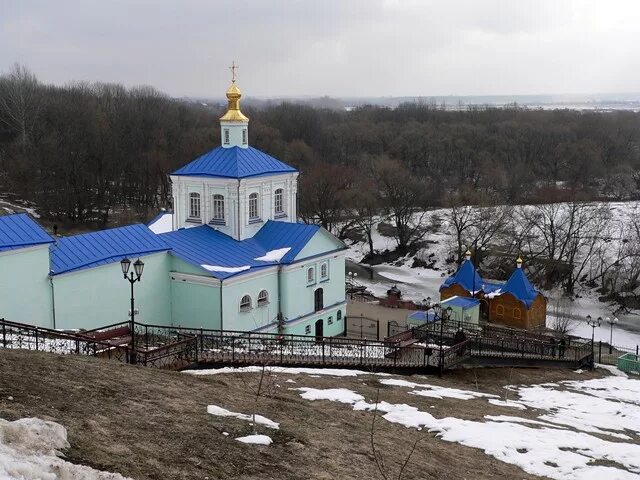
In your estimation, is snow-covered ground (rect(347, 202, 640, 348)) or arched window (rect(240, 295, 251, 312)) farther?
snow-covered ground (rect(347, 202, 640, 348))

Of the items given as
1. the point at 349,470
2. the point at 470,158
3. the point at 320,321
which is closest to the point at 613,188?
the point at 470,158

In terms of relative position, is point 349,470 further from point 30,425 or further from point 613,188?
point 613,188

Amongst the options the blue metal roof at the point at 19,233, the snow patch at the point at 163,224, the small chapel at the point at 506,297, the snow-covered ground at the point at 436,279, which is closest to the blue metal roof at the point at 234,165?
the snow patch at the point at 163,224

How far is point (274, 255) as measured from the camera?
71.6 feet

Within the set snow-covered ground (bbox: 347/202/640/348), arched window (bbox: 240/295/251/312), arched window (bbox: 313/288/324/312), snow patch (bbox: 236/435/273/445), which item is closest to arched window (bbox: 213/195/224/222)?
arched window (bbox: 240/295/251/312)

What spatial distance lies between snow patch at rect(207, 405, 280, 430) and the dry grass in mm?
128

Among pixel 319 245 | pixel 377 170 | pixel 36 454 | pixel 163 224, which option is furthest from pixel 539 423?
pixel 377 170

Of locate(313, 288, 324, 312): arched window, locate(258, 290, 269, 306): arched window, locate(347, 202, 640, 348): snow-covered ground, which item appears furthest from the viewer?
locate(347, 202, 640, 348): snow-covered ground

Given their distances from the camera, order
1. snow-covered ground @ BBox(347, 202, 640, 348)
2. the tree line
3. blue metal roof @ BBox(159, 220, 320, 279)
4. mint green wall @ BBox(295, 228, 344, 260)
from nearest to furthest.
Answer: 1. blue metal roof @ BBox(159, 220, 320, 279)
2. mint green wall @ BBox(295, 228, 344, 260)
3. snow-covered ground @ BBox(347, 202, 640, 348)
4. the tree line

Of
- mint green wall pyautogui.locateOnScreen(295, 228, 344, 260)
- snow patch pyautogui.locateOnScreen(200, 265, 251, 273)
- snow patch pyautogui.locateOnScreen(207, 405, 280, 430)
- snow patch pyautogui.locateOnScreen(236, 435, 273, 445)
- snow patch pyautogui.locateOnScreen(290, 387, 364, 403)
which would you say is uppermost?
snow patch pyautogui.locateOnScreen(236, 435, 273, 445)

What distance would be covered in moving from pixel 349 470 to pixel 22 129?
2296 inches

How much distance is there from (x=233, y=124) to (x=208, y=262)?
19.7ft

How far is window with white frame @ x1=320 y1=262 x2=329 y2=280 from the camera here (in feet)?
75.8

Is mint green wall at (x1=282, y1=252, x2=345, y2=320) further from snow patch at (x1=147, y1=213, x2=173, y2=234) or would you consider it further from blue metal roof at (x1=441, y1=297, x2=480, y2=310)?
snow patch at (x1=147, y1=213, x2=173, y2=234)
